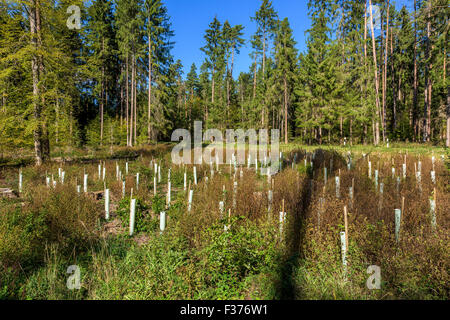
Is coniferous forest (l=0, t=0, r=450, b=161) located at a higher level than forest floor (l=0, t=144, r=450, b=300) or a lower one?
higher

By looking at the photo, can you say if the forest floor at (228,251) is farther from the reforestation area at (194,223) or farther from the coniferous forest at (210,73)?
the coniferous forest at (210,73)

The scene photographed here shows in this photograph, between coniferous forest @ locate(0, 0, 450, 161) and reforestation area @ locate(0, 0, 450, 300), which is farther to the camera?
coniferous forest @ locate(0, 0, 450, 161)

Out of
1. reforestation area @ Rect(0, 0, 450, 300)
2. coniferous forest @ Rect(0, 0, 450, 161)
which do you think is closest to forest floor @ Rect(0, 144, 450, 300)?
reforestation area @ Rect(0, 0, 450, 300)

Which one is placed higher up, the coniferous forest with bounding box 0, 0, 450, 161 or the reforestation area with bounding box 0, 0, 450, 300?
the coniferous forest with bounding box 0, 0, 450, 161

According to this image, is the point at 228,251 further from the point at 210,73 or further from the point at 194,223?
the point at 210,73

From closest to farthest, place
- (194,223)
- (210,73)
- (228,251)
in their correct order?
(228,251), (194,223), (210,73)

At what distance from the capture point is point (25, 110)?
9984 mm

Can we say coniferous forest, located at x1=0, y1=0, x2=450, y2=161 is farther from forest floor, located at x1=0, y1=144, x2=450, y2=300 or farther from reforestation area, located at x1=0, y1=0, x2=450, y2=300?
forest floor, located at x1=0, y1=144, x2=450, y2=300

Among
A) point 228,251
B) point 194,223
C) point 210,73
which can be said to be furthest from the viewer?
point 210,73

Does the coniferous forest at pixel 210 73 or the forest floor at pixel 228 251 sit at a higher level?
the coniferous forest at pixel 210 73

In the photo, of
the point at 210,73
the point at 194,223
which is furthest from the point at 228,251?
the point at 210,73

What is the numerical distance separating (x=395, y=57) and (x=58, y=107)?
40978 millimetres

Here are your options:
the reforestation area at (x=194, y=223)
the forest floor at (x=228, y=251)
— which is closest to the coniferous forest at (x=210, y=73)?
the reforestation area at (x=194, y=223)

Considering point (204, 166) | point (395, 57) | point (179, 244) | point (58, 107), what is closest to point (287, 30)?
point (395, 57)
